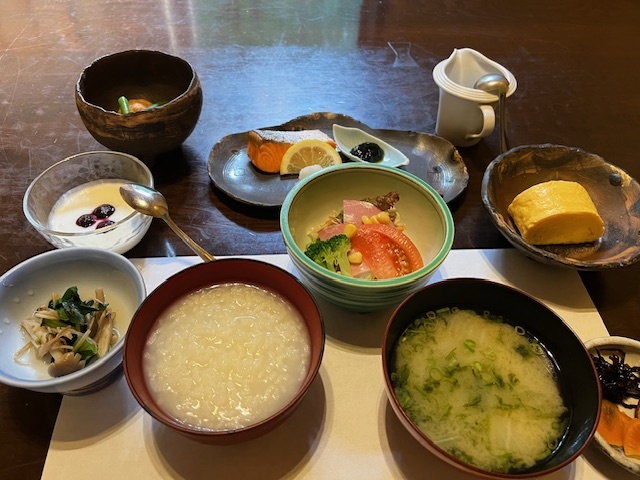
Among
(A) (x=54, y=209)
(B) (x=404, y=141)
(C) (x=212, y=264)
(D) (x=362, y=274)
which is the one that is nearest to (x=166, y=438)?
(C) (x=212, y=264)

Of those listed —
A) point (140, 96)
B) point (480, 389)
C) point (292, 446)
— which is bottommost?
point (292, 446)

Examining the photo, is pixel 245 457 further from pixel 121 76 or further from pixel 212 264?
pixel 121 76

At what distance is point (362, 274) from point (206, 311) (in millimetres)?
468

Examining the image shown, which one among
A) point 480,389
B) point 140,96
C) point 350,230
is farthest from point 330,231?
point 140,96

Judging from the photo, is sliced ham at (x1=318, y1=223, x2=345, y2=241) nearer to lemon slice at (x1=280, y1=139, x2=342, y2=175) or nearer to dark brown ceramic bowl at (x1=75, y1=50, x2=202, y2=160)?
lemon slice at (x1=280, y1=139, x2=342, y2=175)

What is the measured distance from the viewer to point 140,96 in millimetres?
2174

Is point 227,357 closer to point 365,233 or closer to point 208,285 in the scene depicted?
point 208,285

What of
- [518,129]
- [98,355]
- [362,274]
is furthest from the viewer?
[518,129]

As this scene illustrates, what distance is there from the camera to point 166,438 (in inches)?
47.8

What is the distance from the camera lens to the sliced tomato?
147cm

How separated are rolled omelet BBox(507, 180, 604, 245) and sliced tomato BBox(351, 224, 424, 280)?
43 centimetres

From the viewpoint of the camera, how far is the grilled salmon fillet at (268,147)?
196 centimetres

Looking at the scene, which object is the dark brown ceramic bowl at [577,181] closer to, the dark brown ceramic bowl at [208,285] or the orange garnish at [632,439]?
the orange garnish at [632,439]

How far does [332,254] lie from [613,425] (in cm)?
84
